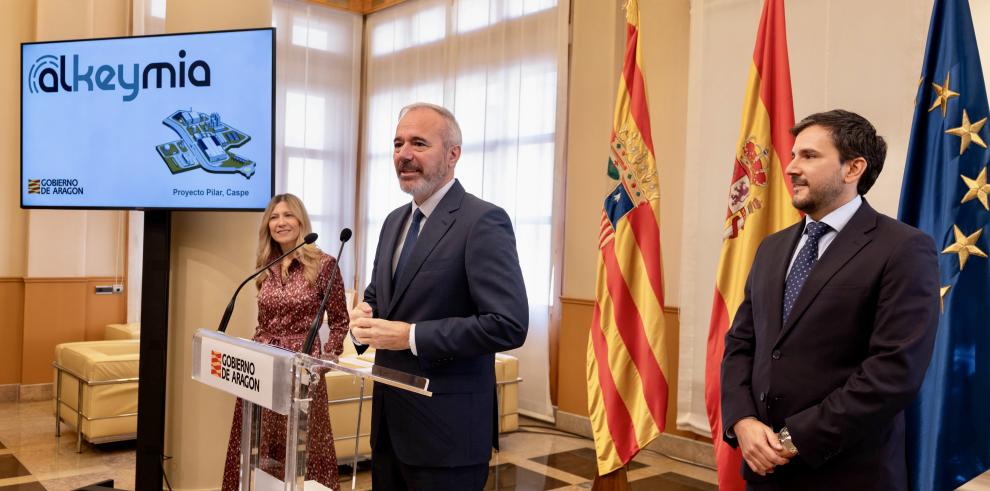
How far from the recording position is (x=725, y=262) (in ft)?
10.3

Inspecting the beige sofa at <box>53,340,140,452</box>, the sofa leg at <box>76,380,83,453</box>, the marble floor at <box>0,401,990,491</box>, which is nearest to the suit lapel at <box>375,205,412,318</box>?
the marble floor at <box>0,401,990,491</box>

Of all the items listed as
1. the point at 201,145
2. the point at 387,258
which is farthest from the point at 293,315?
the point at 387,258

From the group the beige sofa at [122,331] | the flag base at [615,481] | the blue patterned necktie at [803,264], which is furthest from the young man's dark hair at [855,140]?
the beige sofa at [122,331]

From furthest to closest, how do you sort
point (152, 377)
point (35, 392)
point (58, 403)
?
1. point (35, 392)
2. point (58, 403)
3. point (152, 377)

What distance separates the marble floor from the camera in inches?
160

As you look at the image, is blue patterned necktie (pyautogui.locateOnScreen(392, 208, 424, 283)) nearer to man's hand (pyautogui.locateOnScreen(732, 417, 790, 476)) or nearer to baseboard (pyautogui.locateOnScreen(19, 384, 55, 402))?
man's hand (pyautogui.locateOnScreen(732, 417, 790, 476))

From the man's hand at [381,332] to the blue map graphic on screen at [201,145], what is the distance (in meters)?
1.55

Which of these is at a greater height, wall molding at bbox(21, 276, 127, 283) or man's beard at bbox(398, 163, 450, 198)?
man's beard at bbox(398, 163, 450, 198)

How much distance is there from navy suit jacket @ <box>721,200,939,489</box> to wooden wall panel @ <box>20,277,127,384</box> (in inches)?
226

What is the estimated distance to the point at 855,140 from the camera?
6.11 ft

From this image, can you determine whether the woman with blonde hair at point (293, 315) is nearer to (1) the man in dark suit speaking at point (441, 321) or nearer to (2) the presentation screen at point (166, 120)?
(2) the presentation screen at point (166, 120)

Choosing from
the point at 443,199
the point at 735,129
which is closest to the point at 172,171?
the point at 443,199

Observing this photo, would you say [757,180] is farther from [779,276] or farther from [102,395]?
[102,395]

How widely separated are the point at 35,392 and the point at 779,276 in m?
6.00
